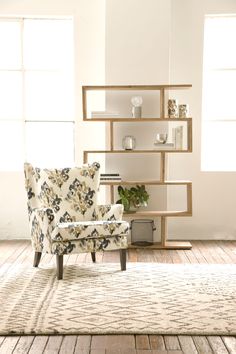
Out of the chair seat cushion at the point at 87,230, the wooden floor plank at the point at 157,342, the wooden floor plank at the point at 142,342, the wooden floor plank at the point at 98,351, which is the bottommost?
the wooden floor plank at the point at 157,342

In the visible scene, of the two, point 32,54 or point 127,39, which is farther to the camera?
point 32,54

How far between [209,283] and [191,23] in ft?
10.2

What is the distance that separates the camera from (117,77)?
5348mm

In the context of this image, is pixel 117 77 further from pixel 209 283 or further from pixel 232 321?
pixel 232 321

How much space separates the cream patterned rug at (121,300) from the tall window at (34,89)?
1926 mm

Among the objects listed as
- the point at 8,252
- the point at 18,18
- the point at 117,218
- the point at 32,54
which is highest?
the point at 18,18

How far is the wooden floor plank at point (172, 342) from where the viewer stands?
8.83 ft

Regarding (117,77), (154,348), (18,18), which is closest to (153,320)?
(154,348)

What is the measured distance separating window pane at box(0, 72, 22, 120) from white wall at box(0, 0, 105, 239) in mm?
665

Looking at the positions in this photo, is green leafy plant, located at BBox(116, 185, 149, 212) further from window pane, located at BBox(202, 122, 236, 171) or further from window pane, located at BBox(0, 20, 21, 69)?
window pane, located at BBox(0, 20, 21, 69)

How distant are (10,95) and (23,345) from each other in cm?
369

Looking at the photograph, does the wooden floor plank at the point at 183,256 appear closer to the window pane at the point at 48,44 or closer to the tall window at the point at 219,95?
the tall window at the point at 219,95

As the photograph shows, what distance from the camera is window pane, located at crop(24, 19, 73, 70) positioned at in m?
5.78

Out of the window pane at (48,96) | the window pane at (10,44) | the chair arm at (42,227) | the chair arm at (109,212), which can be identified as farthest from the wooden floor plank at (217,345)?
the window pane at (10,44)
